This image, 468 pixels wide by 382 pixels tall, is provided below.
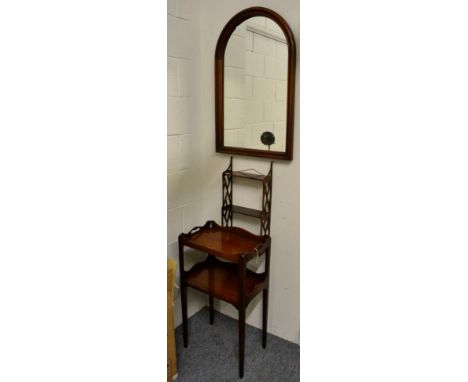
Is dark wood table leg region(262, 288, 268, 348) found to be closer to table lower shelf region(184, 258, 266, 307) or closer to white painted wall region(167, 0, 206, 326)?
table lower shelf region(184, 258, 266, 307)

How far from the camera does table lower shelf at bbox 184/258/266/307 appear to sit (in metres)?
1.81

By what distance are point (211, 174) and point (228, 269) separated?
54 centimetres

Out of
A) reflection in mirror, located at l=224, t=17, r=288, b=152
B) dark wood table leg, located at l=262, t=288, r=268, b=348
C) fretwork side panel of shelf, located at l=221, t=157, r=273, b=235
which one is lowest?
dark wood table leg, located at l=262, t=288, r=268, b=348

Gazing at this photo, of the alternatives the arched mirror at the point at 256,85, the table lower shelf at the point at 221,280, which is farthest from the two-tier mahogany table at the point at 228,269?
the arched mirror at the point at 256,85

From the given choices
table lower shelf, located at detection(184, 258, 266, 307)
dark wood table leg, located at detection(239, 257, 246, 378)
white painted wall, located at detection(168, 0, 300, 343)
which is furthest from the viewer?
white painted wall, located at detection(168, 0, 300, 343)

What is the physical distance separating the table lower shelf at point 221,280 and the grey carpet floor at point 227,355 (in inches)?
14.5

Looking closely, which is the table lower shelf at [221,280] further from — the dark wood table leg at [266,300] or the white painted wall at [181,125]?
the white painted wall at [181,125]

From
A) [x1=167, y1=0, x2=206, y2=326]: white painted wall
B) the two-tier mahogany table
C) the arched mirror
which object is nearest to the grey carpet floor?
the two-tier mahogany table

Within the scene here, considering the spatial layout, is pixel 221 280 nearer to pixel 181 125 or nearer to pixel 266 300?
pixel 266 300

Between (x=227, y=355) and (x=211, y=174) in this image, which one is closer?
(x=227, y=355)

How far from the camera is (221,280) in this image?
6.38 ft

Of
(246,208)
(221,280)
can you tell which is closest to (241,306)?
(221,280)
